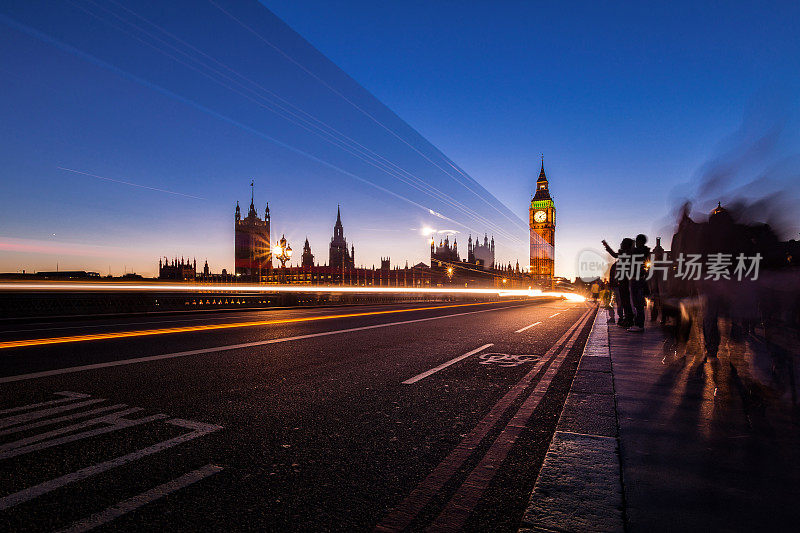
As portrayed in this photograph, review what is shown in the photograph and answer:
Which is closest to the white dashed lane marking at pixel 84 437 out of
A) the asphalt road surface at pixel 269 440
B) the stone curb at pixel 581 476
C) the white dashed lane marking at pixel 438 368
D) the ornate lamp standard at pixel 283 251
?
the asphalt road surface at pixel 269 440

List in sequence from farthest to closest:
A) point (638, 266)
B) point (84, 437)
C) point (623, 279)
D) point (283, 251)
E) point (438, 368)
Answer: point (283, 251) → point (623, 279) → point (638, 266) → point (438, 368) → point (84, 437)

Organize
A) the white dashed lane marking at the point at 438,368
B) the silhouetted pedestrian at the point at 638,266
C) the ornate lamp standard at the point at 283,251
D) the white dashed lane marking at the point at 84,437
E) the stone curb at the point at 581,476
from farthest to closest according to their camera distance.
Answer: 1. the ornate lamp standard at the point at 283,251
2. the silhouetted pedestrian at the point at 638,266
3. the white dashed lane marking at the point at 438,368
4. the white dashed lane marking at the point at 84,437
5. the stone curb at the point at 581,476

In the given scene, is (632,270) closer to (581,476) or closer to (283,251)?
(581,476)

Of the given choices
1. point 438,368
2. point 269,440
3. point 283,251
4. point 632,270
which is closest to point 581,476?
point 269,440

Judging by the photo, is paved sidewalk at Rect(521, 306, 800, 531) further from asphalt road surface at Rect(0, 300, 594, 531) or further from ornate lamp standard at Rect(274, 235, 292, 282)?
ornate lamp standard at Rect(274, 235, 292, 282)

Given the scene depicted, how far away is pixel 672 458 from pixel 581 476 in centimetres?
74

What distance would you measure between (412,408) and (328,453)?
131 cm

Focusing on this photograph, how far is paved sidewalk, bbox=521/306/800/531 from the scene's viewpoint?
2.20 m

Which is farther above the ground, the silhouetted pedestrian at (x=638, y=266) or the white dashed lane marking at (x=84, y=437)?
the silhouetted pedestrian at (x=638, y=266)

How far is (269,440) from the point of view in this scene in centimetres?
326

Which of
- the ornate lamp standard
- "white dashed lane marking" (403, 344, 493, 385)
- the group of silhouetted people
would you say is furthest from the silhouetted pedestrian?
the ornate lamp standard

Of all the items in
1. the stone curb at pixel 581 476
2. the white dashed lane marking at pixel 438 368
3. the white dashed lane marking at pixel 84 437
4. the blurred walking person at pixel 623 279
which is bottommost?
the white dashed lane marking at pixel 438 368

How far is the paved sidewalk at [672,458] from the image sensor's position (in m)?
2.20

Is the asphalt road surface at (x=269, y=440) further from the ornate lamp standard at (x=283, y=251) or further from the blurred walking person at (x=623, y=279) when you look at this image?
the ornate lamp standard at (x=283, y=251)
